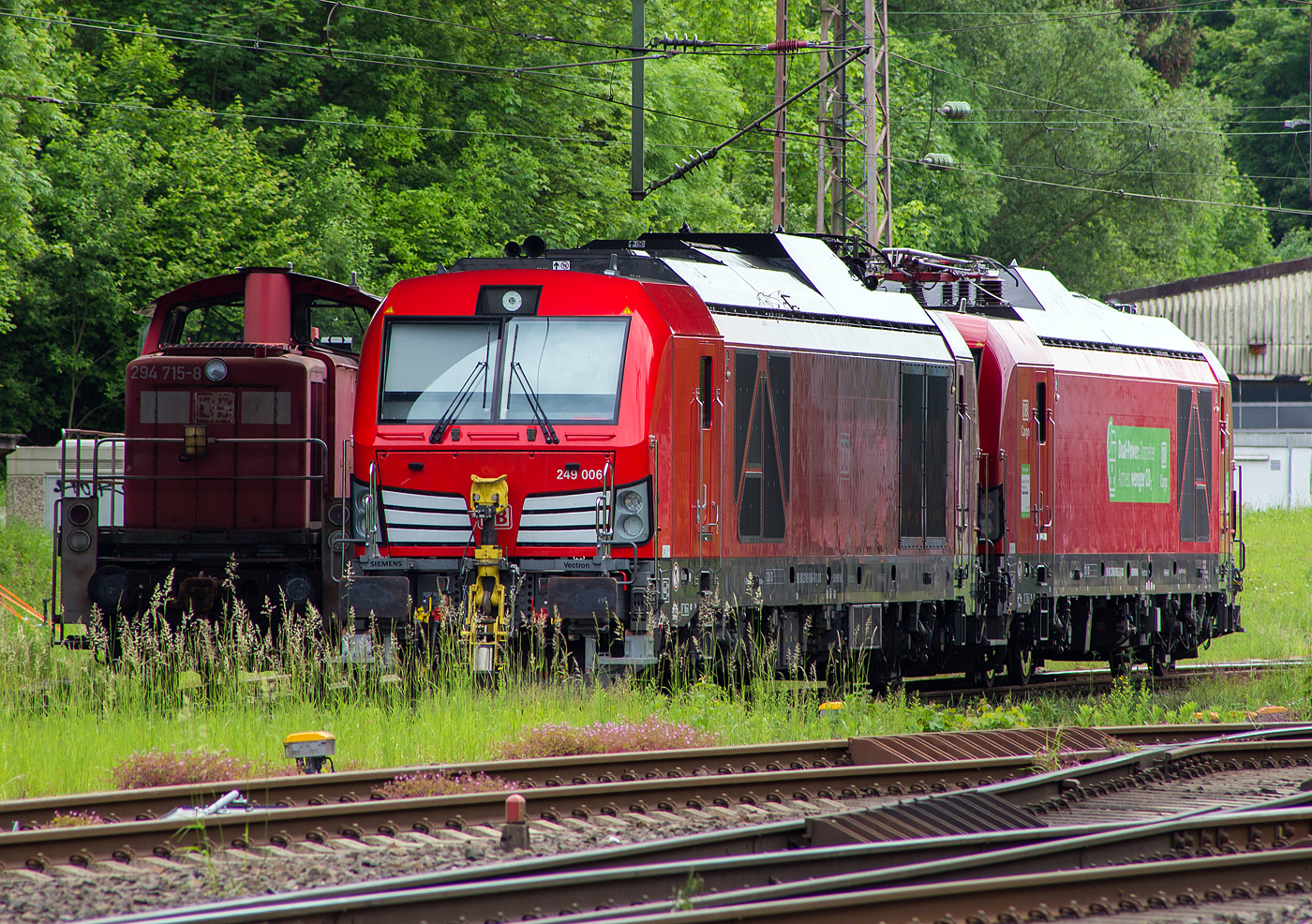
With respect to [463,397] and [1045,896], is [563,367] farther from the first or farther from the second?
[1045,896]

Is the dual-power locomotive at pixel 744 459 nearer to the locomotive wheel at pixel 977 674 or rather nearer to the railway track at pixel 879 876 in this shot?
the locomotive wheel at pixel 977 674

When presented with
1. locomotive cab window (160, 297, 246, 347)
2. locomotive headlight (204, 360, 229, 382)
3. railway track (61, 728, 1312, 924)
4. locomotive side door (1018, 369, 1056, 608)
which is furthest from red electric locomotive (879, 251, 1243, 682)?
railway track (61, 728, 1312, 924)

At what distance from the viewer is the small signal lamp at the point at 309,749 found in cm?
933

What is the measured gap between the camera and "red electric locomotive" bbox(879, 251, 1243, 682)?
17.4m

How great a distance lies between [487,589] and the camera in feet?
40.2

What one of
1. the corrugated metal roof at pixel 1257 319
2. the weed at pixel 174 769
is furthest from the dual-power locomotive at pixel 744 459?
the corrugated metal roof at pixel 1257 319

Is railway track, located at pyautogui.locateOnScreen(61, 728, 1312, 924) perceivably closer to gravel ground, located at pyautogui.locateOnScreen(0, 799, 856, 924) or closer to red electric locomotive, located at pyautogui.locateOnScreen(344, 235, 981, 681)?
gravel ground, located at pyautogui.locateOnScreen(0, 799, 856, 924)

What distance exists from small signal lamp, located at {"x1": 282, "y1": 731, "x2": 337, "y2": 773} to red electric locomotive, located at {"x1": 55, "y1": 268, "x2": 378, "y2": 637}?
4756mm

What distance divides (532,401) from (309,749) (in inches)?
153

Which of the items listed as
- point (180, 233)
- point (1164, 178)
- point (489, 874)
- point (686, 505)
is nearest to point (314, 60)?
point (180, 233)

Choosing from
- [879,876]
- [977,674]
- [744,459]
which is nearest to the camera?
[879,876]

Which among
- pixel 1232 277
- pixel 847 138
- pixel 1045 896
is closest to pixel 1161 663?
pixel 847 138

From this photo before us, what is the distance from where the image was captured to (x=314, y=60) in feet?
103

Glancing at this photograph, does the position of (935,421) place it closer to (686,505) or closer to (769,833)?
(686,505)
